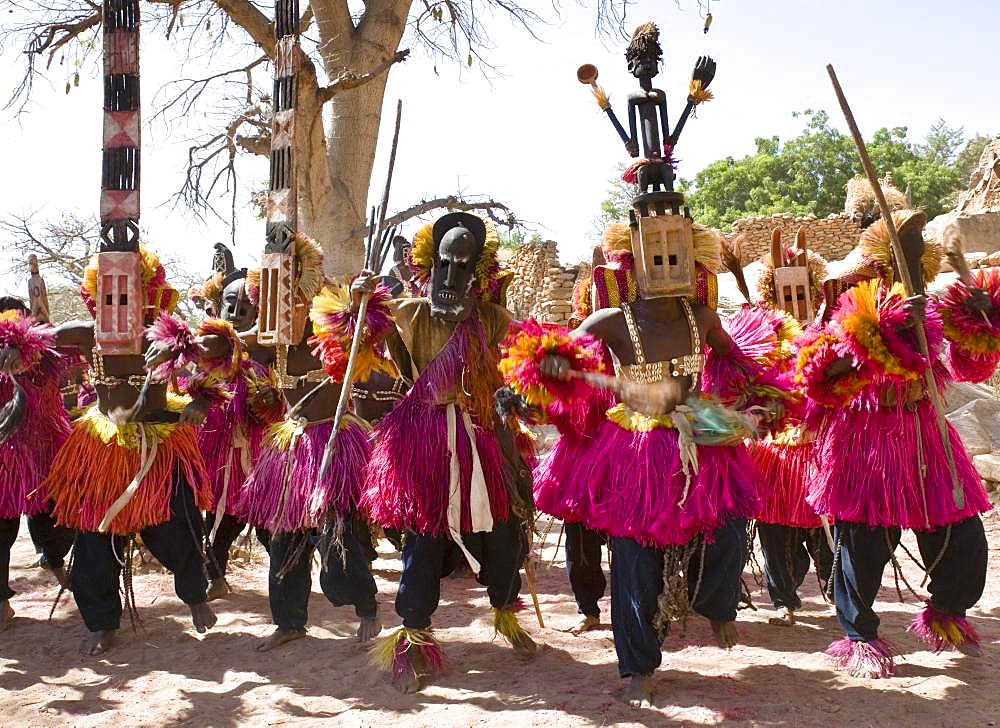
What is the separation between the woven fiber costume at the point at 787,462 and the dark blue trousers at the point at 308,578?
1.84 meters

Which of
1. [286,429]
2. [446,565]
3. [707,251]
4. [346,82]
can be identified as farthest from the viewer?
[346,82]

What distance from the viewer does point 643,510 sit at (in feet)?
10.9

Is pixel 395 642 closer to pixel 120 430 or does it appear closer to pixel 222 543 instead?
pixel 120 430

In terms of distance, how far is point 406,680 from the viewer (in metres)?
3.70

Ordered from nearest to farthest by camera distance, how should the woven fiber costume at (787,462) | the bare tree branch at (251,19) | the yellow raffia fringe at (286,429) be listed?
the woven fiber costume at (787,462)
the yellow raffia fringe at (286,429)
the bare tree branch at (251,19)

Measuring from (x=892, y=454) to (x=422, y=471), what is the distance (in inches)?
74.0

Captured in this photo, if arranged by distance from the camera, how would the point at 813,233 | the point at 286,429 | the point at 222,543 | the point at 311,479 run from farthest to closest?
1. the point at 813,233
2. the point at 222,543
3. the point at 286,429
4. the point at 311,479

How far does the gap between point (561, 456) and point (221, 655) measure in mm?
1985

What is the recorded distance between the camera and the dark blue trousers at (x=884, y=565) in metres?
3.64

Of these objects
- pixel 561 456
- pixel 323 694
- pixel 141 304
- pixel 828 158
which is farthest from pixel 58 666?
pixel 828 158

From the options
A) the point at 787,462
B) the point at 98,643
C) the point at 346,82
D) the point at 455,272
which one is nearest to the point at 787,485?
the point at 787,462

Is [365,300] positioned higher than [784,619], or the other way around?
[365,300]

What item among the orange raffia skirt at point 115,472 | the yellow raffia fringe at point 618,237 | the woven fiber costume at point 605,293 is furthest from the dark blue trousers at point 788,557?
the orange raffia skirt at point 115,472

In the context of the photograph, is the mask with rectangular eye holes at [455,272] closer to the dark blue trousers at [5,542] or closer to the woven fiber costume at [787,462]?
the woven fiber costume at [787,462]
